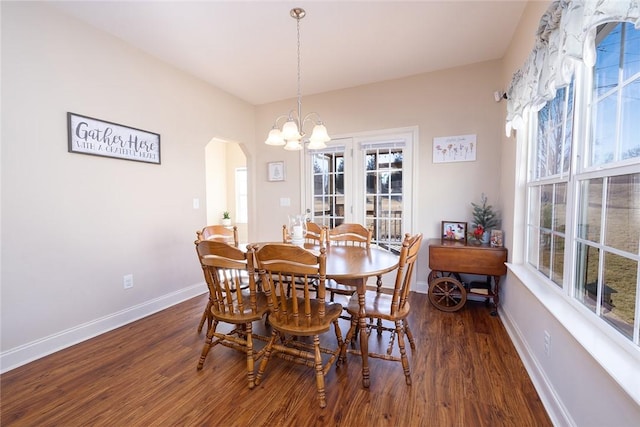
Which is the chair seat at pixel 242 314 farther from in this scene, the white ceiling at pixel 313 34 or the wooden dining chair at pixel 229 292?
the white ceiling at pixel 313 34

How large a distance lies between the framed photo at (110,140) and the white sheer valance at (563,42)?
10.9 feet

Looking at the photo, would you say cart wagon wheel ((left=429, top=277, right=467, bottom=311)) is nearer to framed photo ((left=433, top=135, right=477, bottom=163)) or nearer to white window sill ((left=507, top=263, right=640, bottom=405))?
white window sill ((left=507, top=263, right=640, bottom=405))

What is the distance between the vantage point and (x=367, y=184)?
3746mm

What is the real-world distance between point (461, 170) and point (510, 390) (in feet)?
7.49

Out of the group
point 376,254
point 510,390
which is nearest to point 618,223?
Result: point 510,390

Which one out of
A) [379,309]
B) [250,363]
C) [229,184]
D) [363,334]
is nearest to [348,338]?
[363,334]

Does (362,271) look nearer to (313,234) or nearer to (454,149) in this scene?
(313,234)

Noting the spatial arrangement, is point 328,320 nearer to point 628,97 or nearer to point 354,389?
point 354,389

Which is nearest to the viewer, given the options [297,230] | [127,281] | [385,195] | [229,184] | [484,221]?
[297,230]

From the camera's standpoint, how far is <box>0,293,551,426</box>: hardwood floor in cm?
148

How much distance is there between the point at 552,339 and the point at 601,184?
90 centimetres

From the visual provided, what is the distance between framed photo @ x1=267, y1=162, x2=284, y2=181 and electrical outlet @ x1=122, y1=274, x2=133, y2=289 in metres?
2.34

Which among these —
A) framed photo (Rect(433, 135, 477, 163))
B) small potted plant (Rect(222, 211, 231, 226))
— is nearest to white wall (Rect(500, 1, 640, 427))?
framed photo (Rect(433, 135, 477, 163))

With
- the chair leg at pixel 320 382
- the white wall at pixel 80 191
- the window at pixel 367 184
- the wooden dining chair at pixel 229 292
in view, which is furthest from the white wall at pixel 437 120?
the wooden dining chair at pixel 229 292
